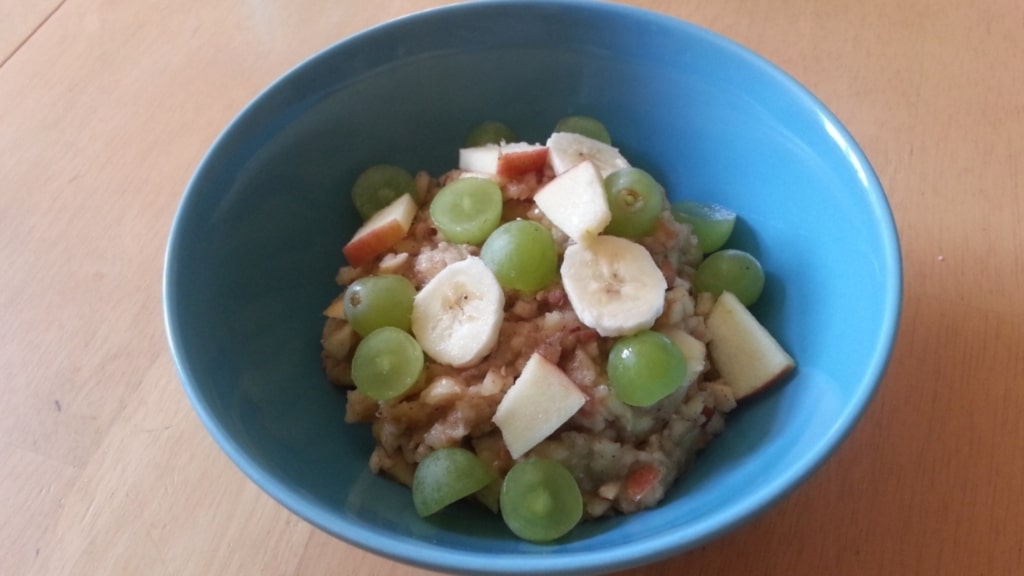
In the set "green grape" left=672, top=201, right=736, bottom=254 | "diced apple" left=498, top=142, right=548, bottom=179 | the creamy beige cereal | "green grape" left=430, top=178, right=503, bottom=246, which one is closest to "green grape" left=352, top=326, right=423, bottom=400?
the creamy beige cereal

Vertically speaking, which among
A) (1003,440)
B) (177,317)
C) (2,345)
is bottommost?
(1003,440)

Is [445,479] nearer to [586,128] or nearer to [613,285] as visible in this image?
[613,285]

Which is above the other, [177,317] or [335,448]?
[177,317]

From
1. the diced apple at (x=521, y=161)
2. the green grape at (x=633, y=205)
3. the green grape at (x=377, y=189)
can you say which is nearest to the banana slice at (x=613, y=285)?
the green grape at (x=633, y=205)

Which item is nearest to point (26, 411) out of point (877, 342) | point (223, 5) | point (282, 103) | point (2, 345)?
point (2, 345)

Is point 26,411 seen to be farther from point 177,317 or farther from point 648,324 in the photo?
point 648,324
